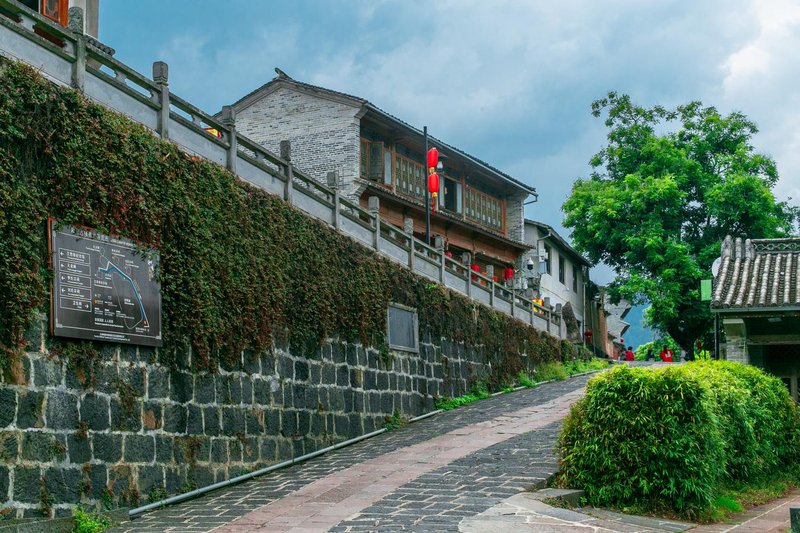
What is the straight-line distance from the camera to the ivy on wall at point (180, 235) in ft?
38.2

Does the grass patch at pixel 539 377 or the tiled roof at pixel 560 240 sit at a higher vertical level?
the tiled roof at pixel 560 240

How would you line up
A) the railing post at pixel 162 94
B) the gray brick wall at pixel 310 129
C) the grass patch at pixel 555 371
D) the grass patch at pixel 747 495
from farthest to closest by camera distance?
1. the gray brick wall at pixel 310 129
2. the grass patch at pixel 555 371
3. the railing post at pixel 162 94
4. the grass patch at pixel 747 495

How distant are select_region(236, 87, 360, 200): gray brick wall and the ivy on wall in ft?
35.3

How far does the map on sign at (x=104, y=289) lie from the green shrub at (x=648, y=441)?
595 cm

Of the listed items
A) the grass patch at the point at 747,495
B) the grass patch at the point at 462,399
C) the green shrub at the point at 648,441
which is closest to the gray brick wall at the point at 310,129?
the grass patch at the point at 462,399

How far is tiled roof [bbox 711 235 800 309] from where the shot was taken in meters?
18.6

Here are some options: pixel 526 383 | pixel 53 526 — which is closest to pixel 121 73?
pixel 53 526

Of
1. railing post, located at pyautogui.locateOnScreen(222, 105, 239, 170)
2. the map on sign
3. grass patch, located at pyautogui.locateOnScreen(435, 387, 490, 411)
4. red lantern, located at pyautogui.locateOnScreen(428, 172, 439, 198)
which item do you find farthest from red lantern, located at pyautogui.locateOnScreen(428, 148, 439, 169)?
the map on sign

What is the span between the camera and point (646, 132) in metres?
39.5

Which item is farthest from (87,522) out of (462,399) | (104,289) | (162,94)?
(462,399)

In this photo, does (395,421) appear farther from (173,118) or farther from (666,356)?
(666,356)

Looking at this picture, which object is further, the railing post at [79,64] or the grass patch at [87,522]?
the railing post at [79,64]

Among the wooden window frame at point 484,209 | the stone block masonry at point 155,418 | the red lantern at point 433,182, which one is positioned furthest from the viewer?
the wooden window frame at point 484,209

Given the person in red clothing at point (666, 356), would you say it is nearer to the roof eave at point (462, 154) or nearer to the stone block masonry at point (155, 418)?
the roof eave at point (462, 154)
